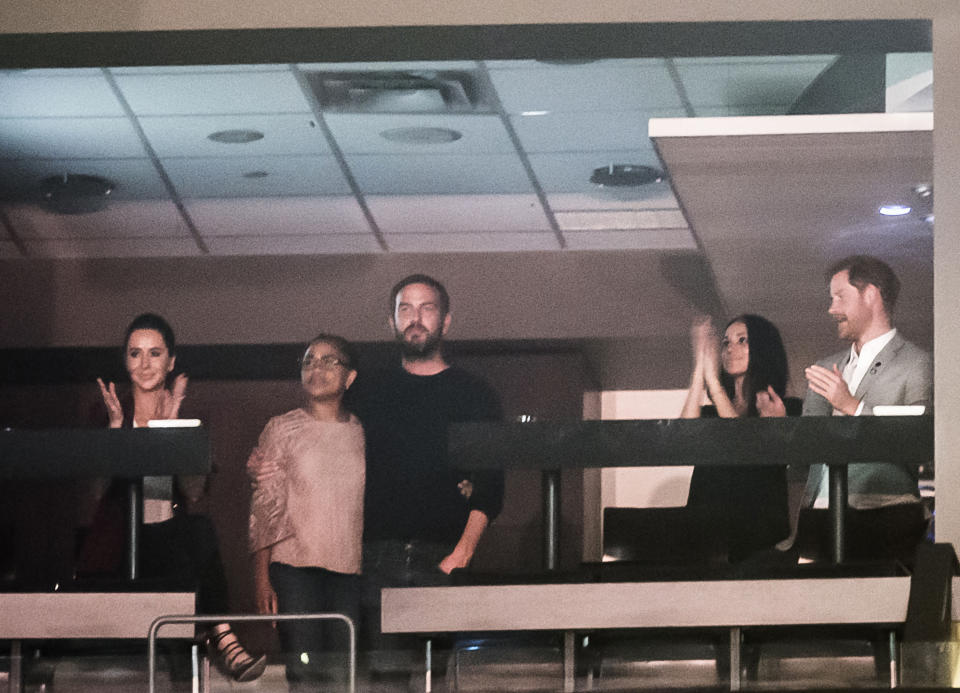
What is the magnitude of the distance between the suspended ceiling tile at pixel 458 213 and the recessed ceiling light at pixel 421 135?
1.45ft

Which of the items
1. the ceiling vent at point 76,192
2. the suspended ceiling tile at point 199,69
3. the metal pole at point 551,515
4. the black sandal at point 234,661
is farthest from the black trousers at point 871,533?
the ceiling vent at point 76,192

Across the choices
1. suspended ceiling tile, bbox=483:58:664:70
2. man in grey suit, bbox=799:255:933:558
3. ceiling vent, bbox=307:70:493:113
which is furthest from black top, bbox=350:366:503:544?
ceiling vent, bbox=307:70:493:113

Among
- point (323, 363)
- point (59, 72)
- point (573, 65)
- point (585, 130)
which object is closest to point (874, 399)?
point (323, 363)

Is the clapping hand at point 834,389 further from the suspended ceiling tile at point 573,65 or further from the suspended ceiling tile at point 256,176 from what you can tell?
the suspended ceiling tile at point 256,176

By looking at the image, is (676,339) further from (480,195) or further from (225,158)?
(225,158)

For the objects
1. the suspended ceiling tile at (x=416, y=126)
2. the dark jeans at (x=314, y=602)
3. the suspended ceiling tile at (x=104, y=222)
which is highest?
the suspended ceiling tile at (x=416, y=126)

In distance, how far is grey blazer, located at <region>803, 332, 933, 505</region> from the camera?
443 centimetres

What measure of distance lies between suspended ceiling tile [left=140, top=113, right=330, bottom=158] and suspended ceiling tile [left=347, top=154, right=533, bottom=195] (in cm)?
32

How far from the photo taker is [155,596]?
3705 mm

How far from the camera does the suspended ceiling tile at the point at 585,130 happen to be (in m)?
6.78

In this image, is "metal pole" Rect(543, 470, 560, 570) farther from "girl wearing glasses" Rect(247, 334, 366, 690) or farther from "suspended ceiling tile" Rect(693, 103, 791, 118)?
"suspended ceiling tile" Rect(693, 103, 791, 118)

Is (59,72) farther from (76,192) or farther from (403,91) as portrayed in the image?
(403,91)

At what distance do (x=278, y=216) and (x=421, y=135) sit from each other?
3.24 ft

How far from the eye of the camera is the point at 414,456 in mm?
5066
